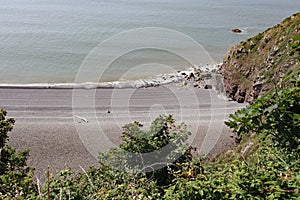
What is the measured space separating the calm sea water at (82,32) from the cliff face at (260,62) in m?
7.94

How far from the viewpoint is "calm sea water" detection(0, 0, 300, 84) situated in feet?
81.8

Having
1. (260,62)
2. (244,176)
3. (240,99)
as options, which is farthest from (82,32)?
(244,176)

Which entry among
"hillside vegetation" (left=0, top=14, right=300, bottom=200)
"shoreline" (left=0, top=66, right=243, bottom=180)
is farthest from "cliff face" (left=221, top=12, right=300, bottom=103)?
"hillside vegetation" (left=0, top=14, right=300, bottom=200)

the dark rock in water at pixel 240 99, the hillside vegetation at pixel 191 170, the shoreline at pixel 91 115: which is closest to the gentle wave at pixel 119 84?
the shoreline at pixel 91 115

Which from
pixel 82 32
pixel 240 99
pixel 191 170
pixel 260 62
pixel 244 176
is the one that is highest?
pixel 82 32

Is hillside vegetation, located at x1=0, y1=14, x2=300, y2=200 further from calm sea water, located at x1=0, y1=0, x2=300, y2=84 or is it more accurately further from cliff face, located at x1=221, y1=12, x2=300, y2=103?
calm sea water, located at x1=0, y1=0, x2=300, y2=84

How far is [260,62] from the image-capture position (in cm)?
1496

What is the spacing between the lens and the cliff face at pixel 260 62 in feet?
→ 42.0

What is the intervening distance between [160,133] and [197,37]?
31.1 m

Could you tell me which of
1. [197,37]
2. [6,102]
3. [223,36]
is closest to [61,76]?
[6,102]

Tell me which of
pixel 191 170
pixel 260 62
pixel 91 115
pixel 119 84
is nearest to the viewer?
pixel 191 170

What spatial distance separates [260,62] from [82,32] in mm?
27253

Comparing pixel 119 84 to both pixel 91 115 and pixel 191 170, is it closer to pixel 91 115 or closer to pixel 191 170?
pixel 91 115

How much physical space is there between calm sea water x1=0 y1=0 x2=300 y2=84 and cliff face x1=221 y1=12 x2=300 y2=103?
794 centimetres
